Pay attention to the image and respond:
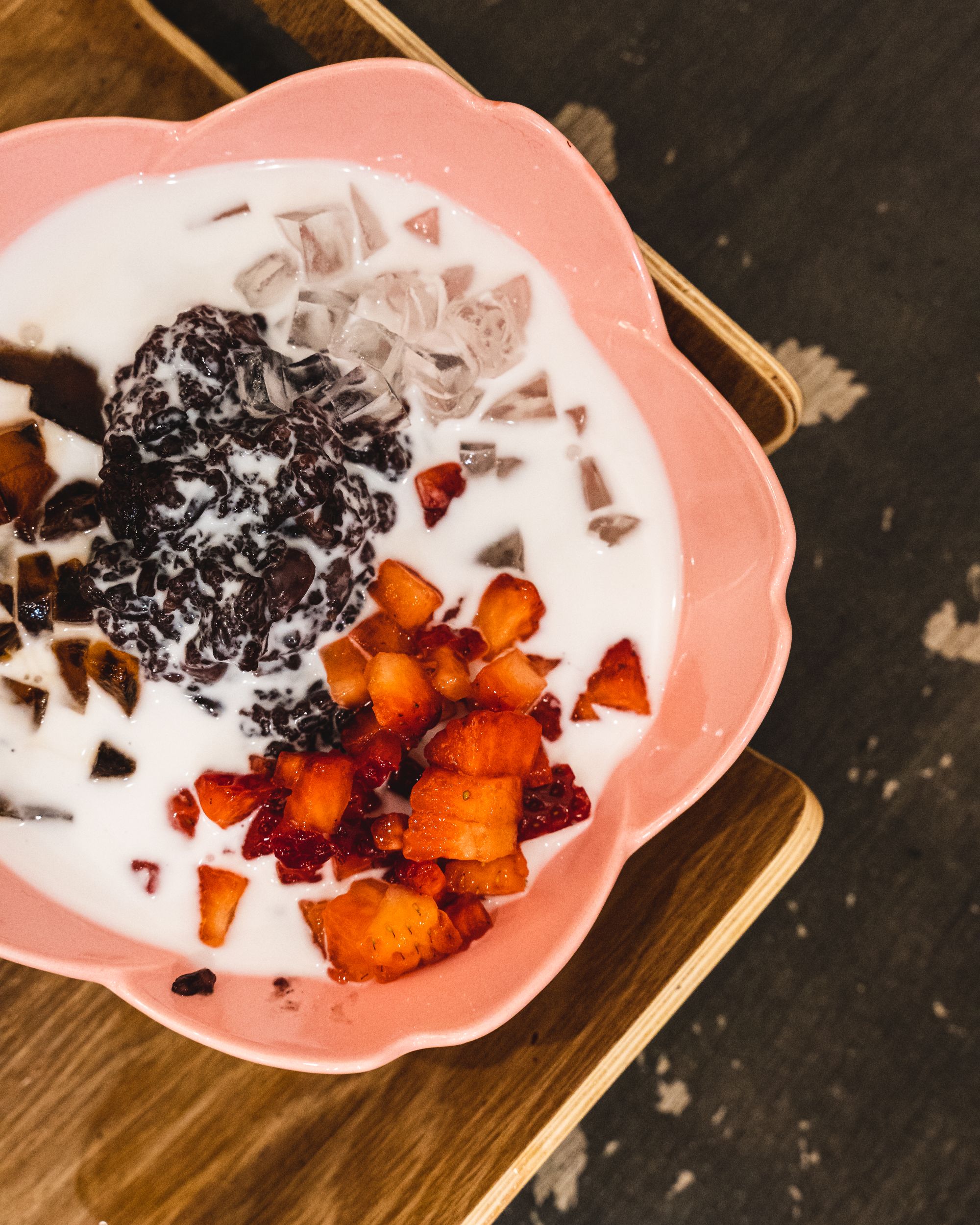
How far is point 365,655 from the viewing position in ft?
3.22

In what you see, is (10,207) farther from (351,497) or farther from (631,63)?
(631,63)

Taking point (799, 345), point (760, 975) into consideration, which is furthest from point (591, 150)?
point (760, 975)

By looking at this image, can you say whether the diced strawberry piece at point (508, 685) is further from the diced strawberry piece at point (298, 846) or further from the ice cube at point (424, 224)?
the ice cube at point (424, 224)

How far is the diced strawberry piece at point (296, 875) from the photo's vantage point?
972mm

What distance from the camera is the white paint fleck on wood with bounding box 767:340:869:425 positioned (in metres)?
1.42

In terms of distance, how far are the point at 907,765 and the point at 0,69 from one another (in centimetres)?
162

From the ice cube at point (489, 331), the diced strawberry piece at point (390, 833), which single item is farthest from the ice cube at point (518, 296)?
the diced strawberry piece at point (390, 833)

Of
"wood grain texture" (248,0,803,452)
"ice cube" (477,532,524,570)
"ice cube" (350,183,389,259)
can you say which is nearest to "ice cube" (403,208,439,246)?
"ice cube" (350,183,389,259)

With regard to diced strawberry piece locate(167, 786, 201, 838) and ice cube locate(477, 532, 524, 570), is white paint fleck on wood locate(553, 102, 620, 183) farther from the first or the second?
diced strawberry piece locate(167, 786, 201, 838)

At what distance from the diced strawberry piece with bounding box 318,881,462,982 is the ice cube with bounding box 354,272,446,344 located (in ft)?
2.07

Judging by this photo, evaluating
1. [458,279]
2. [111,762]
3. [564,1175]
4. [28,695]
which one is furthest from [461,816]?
[564,1175]

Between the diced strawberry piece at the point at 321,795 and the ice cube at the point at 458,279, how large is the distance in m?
0.56

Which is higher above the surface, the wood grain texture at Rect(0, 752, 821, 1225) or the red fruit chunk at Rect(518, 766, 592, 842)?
the red fruit chunk at Rect(518, 766, 592, 842)

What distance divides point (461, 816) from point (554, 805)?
13 cm
